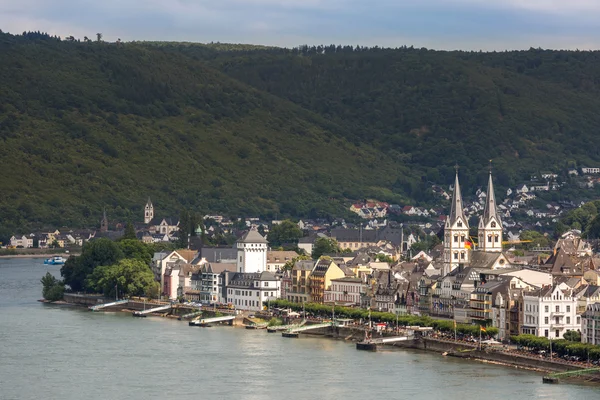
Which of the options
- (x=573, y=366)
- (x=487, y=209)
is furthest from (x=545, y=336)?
(x=487, y=209)

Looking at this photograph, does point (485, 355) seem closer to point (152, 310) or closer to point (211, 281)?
point (152, 310)

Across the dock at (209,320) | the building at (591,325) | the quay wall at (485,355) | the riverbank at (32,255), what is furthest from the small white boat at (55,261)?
the building at (591,325)

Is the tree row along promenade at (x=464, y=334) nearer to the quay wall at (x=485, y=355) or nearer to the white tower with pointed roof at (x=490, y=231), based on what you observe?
the quay wall at (x=485, y=355)

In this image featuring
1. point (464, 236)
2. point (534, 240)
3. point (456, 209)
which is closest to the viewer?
point (464, 236)

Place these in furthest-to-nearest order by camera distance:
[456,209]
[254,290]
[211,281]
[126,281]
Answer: [456,209] < [126,281] < [211,281] < [254,290]

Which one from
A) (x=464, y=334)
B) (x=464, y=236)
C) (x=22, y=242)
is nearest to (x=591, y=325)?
(x=464, y=334)

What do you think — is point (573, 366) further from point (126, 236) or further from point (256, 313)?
point (126, 236)
